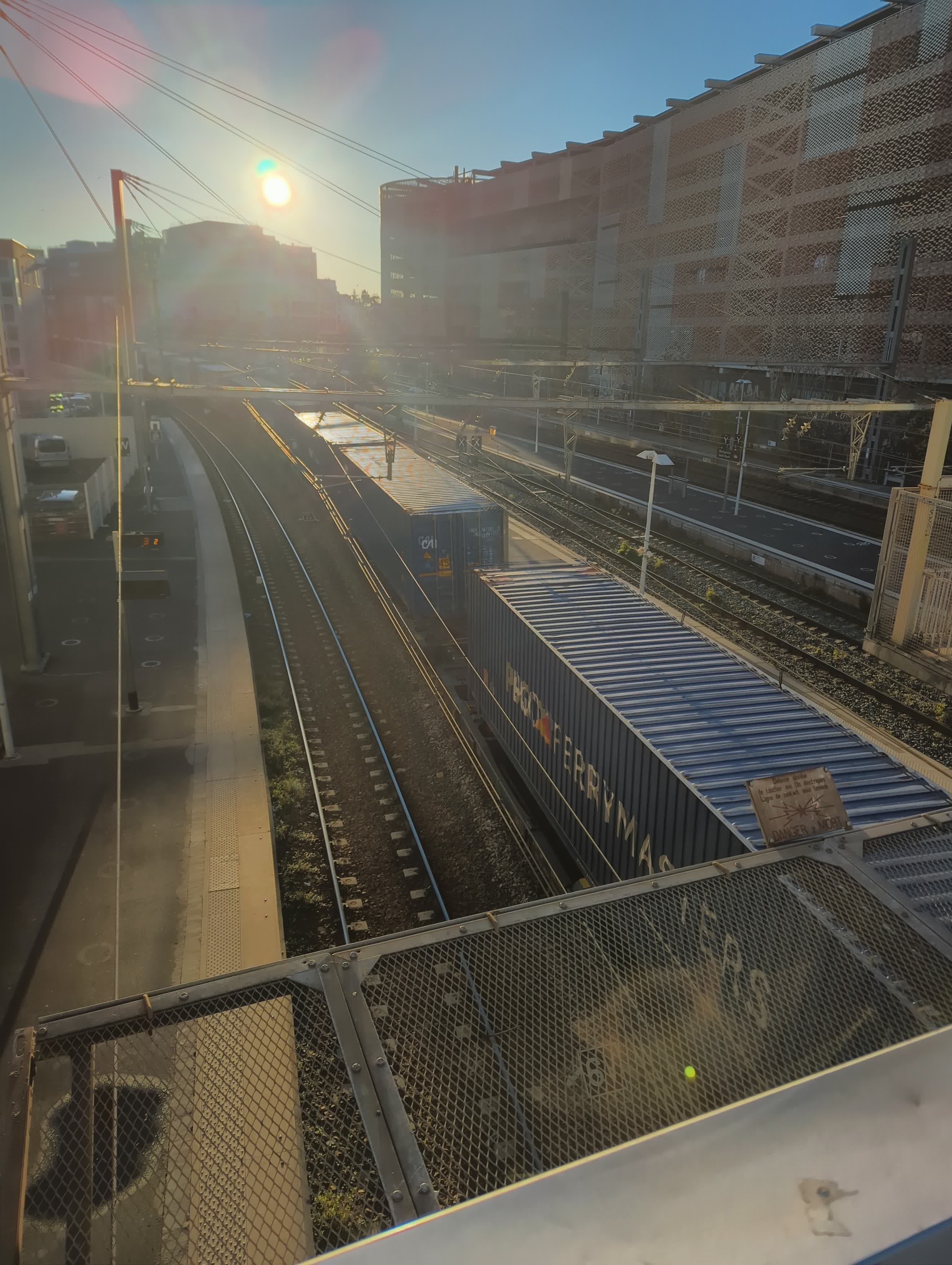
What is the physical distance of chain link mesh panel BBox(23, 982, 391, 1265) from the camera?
2.75 metres

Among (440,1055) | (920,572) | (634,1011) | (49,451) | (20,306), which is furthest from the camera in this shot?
(20,306)

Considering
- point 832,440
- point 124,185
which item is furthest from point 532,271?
point 124,185

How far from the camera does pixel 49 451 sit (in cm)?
3566

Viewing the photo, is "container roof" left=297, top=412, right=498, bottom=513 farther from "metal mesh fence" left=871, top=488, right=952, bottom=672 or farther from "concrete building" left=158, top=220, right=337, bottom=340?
"concrete building" left=158, top=220, right=337, bottom=340

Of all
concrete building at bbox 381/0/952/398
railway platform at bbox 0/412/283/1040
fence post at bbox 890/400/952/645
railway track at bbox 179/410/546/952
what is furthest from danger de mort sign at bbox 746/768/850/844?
concrete building at bbox 381/0/952/398

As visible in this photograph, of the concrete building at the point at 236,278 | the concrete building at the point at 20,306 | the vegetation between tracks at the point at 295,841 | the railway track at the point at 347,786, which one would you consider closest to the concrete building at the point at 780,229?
the railway track at the point at 347,786

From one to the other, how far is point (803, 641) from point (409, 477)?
41.8 ft

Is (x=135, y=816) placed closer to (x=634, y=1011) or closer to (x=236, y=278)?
(x=634, y=1011)

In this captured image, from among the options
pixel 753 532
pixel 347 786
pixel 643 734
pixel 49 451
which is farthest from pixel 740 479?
pixel 49 451

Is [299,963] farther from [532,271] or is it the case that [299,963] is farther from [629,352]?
[532,271]

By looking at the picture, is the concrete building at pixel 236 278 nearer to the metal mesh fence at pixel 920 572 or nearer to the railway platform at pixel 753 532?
the railway platform at pixel 753 532

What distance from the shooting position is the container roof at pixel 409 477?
20.5m

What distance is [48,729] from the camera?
48.0 ft

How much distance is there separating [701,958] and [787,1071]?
2.25 ft
